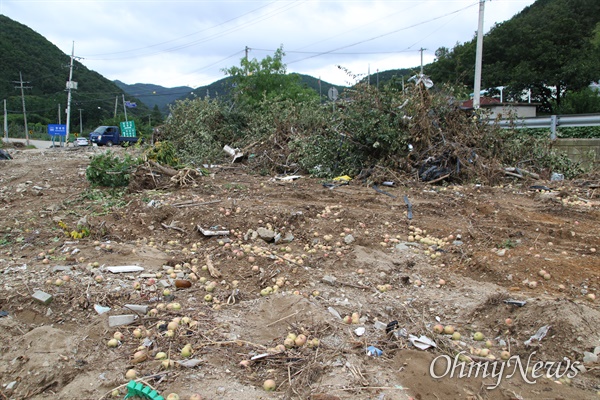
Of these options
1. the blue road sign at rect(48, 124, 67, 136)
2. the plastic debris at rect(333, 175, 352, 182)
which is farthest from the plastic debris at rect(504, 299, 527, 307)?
the blue road sign at rect(48, 124, 67, 136)

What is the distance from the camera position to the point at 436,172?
7809 millimetres

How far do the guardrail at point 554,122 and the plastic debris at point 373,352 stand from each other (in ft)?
25.4

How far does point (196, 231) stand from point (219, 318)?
2218 mm

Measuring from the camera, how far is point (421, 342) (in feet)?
8.78

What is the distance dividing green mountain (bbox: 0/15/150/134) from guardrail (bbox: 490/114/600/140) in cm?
5095

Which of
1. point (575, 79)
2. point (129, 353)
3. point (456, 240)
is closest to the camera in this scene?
point (129, 353)

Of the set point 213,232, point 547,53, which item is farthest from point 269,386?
point 547,53

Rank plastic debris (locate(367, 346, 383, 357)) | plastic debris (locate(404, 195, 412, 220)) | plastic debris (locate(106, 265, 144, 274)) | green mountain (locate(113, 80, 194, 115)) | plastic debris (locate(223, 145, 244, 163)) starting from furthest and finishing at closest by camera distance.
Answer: green mountain (locate(113, 80, 194, 115)) < plastic debris (locate(223, 145, 244, 163)) < plastic debris (locate(404, 195, 412, 220)) < plastic debris (locate(106, 265, 144, 274)) < plastic debris (locate(367, 346, 383, 357))

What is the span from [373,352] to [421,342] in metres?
0.35

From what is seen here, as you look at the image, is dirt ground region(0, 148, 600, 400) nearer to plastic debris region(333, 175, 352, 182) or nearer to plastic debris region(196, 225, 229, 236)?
plastic debris region(196, 225, 229, 236)

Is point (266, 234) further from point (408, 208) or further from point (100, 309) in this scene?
point (408, 208)

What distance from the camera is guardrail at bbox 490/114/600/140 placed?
31.1 ft

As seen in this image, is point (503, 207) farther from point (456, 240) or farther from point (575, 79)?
point (575, 79)

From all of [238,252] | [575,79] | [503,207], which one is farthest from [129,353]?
[575,79]
